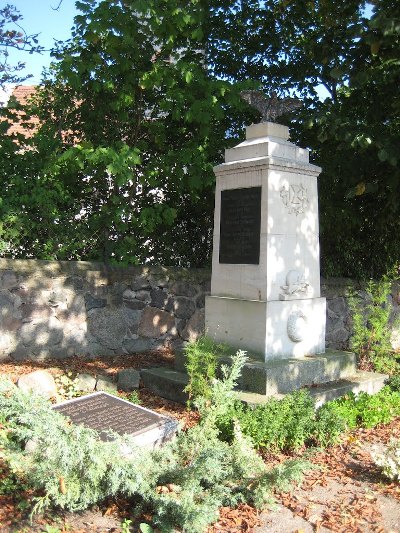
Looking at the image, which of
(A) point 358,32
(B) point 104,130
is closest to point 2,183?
(B) point 104,130

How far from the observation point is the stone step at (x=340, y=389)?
505 centimetres

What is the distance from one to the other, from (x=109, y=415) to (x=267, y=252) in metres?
2.39

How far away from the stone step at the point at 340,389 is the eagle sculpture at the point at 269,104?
468 cm

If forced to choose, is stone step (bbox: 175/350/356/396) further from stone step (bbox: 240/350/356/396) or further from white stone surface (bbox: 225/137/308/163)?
white stone surface (bbox: 225/137/308/163)

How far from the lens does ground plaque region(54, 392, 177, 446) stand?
159 inches

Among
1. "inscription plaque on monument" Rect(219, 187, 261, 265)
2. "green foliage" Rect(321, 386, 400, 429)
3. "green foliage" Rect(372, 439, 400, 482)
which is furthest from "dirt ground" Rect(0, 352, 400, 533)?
"inscription plaque on monument" Rect(219, 187, 261, 265)

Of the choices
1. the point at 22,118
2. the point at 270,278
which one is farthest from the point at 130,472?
the point at 22,118

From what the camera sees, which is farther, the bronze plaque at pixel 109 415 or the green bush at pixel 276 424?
the green bush at pixel 276 424

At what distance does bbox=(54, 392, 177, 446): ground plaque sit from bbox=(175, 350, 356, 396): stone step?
1.24m

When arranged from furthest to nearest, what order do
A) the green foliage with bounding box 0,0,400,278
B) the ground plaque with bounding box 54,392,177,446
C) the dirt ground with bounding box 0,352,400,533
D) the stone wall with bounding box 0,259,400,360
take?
1. the green foliage with bounding box 0,0,400,278
2. the stone wall with bounding box 0,259,400,360
3. the ground plaque with bounding box 54,392,177,446
4. the dirt ground with bounding box 0,352,400,533

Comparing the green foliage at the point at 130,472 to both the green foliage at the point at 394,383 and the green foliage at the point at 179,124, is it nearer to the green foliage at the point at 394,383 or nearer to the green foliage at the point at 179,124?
the green foliage at the point at 394,383

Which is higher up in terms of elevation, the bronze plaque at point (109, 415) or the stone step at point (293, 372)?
the stone step at point (293, 372)

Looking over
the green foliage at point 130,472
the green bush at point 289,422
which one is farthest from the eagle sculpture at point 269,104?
the green foliage at point 130,472

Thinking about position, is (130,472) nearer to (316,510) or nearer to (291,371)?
(316,510)
